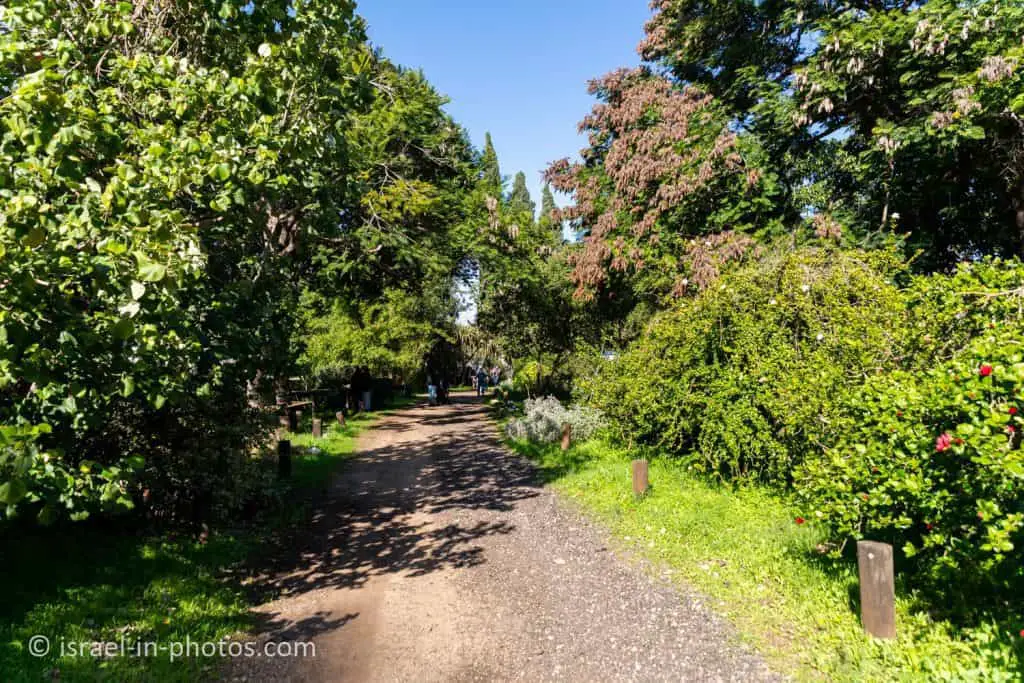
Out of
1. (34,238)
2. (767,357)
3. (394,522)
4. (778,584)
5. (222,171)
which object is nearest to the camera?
(34,238)

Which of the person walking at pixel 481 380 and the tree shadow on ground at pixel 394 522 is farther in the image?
the person walking at pixel 481 380

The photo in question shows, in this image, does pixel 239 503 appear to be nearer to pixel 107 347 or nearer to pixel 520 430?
pixel 107 347

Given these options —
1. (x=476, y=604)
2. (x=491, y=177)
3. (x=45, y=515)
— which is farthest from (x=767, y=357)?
(x=491, y=177)

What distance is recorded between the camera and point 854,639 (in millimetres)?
4746

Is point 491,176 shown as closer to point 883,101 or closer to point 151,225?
point 883,101

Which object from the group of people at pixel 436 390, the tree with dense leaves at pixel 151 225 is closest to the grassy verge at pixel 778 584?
the tree with dense leaves at pixel 151 225

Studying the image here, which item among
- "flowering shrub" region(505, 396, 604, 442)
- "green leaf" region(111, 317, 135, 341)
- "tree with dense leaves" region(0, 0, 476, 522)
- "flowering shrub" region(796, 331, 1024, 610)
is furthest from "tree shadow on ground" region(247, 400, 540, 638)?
"flowering shrub" region(796, 331, 1024, 610)

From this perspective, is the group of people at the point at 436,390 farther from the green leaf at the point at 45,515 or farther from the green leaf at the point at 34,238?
the green leaf at the point at 45,515

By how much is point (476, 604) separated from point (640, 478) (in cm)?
405

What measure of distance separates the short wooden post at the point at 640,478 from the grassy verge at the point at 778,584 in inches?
6.6

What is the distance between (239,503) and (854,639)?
307 inches

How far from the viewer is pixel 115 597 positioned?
18.1ft

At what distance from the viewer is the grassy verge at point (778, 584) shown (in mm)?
4262

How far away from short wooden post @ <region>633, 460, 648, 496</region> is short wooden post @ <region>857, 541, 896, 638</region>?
4.47m
